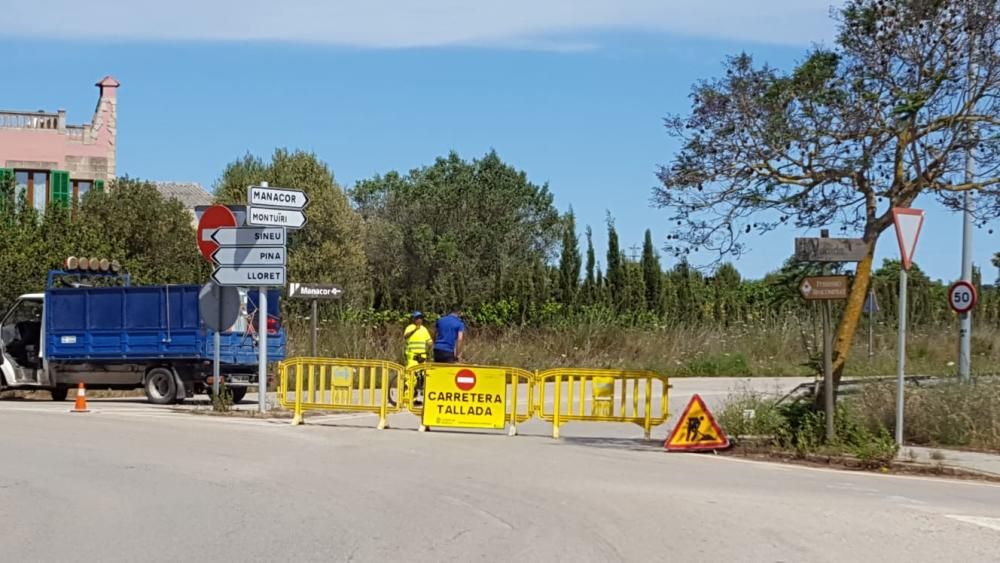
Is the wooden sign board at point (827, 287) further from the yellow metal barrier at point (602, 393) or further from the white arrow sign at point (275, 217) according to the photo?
the white arrow sign at point (275, 217)

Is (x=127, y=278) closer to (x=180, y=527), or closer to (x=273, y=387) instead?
(x=273, y=387)

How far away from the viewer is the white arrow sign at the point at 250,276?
65.4ft

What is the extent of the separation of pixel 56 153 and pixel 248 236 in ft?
90.4

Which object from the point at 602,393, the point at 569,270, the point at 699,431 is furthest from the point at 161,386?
the point at 569,270

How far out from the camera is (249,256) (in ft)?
65.8

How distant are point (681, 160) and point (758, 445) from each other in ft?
12.8

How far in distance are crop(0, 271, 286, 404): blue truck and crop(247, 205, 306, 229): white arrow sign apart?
11.2 ft

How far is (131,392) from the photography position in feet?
94.6

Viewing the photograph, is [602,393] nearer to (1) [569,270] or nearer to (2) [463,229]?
(1) [569,270]

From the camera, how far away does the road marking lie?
1000cm

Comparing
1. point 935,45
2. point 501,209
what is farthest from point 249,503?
point 501,209

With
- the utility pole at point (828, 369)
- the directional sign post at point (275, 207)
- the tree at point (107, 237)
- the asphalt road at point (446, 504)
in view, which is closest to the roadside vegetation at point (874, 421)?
the utility pole at point (828, 369)

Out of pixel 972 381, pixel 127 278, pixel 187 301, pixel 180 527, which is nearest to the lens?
pixel 180 527

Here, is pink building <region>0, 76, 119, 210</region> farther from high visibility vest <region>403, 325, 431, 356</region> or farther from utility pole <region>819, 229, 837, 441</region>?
utility pole <region>819, 229, 837, 441</region>
